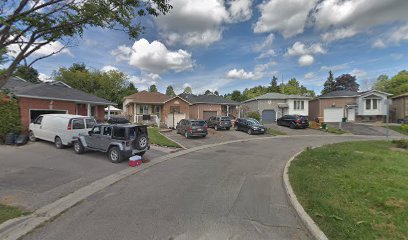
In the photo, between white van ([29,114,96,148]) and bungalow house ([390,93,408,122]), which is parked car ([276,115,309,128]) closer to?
bungalow house ([390,93,408,122])

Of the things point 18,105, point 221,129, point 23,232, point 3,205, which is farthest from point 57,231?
point 221,129

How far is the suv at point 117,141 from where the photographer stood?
33.2 feet

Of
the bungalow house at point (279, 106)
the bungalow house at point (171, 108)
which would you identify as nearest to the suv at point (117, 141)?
the bungalow house at point (171, 108)

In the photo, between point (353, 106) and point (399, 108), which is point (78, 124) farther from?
point (399, 108)

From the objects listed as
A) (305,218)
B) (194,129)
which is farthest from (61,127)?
(305,218)

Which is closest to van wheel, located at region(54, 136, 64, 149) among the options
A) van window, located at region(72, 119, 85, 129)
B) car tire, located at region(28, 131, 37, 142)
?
van window, located at region(72, 119, 85, 129)

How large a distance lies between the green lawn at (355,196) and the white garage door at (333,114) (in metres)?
31.7

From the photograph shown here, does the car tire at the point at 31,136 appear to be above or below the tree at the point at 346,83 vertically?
below

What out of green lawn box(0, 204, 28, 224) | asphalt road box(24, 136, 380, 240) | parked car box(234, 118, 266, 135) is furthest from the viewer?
parked car box(234, 118, 266, 135)

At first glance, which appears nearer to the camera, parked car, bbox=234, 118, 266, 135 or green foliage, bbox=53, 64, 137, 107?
parked car, bbox=234, 118, 266, 135

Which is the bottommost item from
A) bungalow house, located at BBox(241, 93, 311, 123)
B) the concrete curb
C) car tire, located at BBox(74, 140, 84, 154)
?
the concrete curb

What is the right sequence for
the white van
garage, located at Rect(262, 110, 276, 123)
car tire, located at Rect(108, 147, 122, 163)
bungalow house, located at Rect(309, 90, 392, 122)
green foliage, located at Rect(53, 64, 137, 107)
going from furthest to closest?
green foliage, located at Rect(53, 64, 137, 107), garage, located at Rect(262, 110, 276, 123), bungalow house, located at Rect(309, 90, 392, 122), the white van, car tire, located at Rect(108, 147, 122, 163)

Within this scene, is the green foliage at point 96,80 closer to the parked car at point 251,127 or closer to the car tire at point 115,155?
the parked car at point 251,127

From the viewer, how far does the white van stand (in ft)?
40.1
